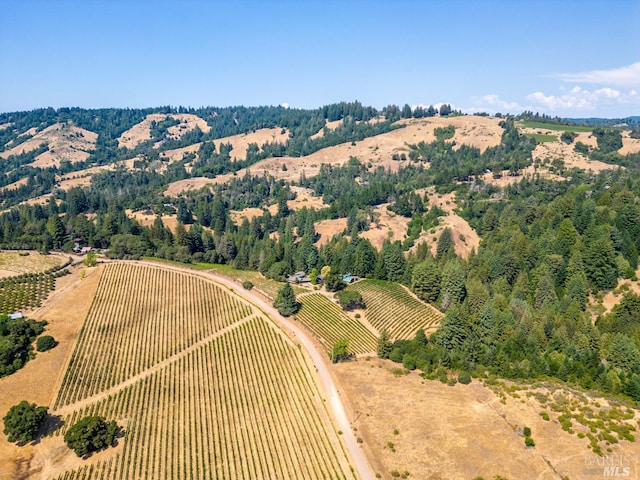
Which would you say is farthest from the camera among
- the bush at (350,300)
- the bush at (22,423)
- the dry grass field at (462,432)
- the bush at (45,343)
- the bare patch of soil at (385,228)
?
the bare patch of soil at (385,228)

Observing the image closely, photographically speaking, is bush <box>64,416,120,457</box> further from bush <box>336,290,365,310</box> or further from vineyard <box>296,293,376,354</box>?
bush <box>336,290,365,310</box>

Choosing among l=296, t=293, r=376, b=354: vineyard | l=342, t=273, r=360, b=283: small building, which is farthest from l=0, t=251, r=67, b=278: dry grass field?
l=342, t=273, r=360, b=283: small building

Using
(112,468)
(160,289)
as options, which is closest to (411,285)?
(160,289)

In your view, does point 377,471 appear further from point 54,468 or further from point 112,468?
point 54,468

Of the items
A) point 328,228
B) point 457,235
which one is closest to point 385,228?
point 328,228

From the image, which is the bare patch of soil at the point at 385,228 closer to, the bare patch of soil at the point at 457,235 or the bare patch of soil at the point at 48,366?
the bare patch of soil at the point at 457,235

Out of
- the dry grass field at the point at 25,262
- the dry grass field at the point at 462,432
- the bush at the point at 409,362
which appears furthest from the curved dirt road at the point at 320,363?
the dry grass field at the point at 25,262
